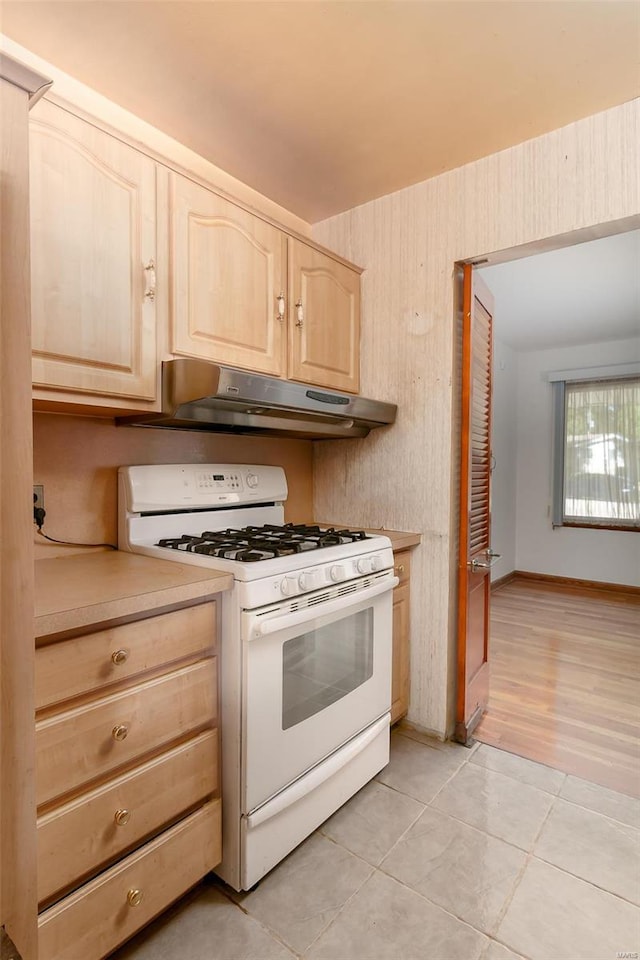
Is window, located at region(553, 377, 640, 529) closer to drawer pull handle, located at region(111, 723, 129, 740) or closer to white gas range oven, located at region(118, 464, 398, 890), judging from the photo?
white gas range oven, located at region(118, 464, 398, 890)

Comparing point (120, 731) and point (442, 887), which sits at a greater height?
point (120, 731)

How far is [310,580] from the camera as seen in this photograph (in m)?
1.46

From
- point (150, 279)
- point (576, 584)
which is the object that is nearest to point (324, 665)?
A: point (150, 279)

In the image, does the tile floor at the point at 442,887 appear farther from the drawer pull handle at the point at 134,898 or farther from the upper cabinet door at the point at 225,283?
the upper cabinet door at the point at 225,283

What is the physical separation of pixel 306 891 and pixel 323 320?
1977 millimetres

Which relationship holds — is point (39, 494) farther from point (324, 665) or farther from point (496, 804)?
point (496, 804)

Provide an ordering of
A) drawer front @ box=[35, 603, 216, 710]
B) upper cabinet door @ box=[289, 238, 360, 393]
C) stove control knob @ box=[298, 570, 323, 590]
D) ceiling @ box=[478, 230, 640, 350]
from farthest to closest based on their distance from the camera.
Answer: ceiling @ box=[478, 230, 640, 350]
upper cabinet door @ box=[289, 238, 360, 393]
stove control knob @ box=[298, 570, 323, 590]
drawer front @ box=[35, 603, 216, 710]

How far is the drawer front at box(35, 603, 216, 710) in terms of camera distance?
1.00 m

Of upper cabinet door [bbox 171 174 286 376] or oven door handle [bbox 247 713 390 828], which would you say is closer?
oven door handle [bbox 247 713 390 828]

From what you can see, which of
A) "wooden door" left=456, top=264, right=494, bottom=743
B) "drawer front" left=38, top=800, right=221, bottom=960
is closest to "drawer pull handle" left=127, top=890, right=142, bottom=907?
"drawer front" left=38, top=800, right=221, bottom=960

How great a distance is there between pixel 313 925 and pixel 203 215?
207 cm

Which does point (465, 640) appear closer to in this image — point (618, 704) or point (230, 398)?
point (618, 704)

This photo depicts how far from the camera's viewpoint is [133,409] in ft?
4.94

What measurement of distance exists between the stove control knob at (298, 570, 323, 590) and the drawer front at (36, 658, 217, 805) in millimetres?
313
